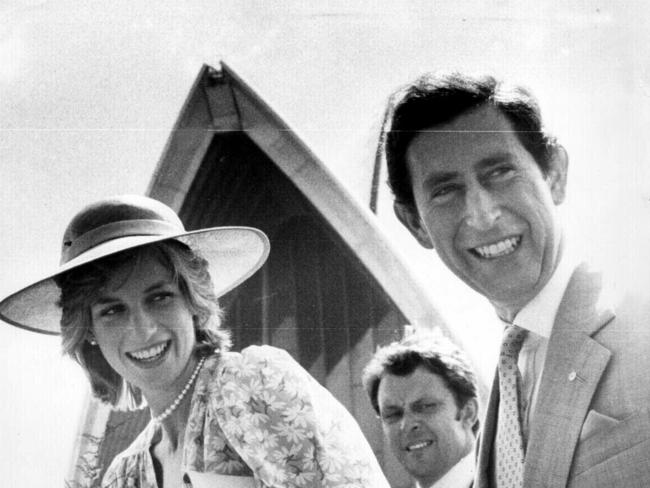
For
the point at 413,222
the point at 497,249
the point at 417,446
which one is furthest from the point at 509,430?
the point at 413,222

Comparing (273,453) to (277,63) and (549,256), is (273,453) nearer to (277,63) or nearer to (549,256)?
(549,256)

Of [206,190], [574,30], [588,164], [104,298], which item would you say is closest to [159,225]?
[104,298]

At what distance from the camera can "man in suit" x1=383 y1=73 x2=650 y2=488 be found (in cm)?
131

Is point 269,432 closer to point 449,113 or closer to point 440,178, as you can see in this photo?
point 440,178

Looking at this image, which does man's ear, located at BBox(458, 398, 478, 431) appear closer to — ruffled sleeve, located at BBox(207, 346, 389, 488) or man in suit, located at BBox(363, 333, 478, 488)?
man in suit, located at BBox(363, 333, 478, 488)

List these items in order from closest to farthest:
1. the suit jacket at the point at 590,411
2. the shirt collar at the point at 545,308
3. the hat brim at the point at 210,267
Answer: the suit jacket at the point at 590,411 → the shirt collar at the point at 545,308 → the hat brim at the point at 210,267

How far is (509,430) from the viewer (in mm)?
1367

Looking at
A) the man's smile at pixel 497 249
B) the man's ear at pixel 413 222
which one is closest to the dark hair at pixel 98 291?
the man's ear at pixel 413 222

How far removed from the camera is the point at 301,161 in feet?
6.05

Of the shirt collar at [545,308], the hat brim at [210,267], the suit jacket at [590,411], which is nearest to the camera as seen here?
the suit jacket at [590,411]

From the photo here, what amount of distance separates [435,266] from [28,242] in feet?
2.98

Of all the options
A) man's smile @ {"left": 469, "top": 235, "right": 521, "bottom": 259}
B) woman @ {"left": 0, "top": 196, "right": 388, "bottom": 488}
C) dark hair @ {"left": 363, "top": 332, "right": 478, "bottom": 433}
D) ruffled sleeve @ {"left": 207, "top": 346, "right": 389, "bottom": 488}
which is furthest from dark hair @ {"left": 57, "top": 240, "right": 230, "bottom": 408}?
man's smile @ {"left": 469, "top": 235, "right": 521, "bottom": 259}

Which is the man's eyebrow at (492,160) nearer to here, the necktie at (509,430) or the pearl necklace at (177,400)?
the necktie at (509,430)

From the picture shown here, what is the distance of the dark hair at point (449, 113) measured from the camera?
1530 mm
